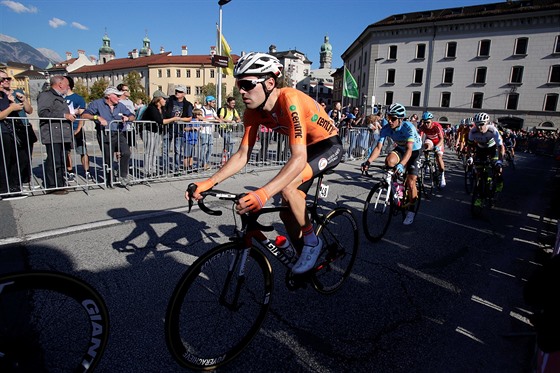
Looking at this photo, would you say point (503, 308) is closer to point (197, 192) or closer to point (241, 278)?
point (241, 278)

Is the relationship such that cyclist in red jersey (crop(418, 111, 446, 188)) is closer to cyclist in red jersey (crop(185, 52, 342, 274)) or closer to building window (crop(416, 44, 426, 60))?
cyclist in red jersey (crop(185, 52, 342, 274))

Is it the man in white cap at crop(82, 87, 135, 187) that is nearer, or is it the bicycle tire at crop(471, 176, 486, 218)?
the bicycle tire at crop(471, 176, 486, 218)

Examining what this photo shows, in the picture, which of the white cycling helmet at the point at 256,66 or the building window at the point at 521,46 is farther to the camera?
the building window at the point at 521,46

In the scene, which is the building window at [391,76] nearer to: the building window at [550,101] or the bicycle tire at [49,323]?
the building window at [550,101]

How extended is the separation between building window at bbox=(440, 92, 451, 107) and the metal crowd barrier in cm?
4474

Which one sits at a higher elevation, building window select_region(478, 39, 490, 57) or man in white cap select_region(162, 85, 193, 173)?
building window select_region(478, 39, 490, 57)

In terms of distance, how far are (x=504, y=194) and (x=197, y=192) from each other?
10019 millimetres

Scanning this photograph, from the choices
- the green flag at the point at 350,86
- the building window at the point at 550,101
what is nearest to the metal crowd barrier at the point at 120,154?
the green flag at the point at 350,86

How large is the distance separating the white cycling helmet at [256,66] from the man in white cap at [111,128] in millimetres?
5282

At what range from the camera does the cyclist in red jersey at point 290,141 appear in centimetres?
238

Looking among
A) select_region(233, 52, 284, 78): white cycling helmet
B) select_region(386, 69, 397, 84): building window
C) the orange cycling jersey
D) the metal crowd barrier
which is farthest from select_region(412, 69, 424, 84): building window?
select_region(233, 52, 284, 78): white cycling helmet

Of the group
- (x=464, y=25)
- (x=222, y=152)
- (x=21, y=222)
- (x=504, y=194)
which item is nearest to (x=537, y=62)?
(x=464, y=25)

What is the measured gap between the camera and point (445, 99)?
155ft

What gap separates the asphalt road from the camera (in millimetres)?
2488
